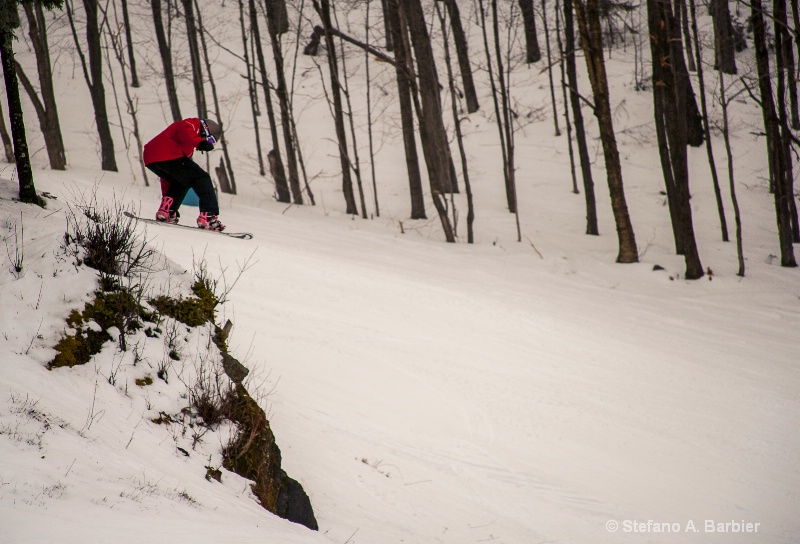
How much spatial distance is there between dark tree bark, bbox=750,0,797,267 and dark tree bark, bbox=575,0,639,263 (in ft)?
9.42

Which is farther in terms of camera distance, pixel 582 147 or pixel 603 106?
pixel 582 147

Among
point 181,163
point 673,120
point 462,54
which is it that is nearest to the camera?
point 181,163

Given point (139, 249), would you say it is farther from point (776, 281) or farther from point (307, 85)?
point (307, 85)

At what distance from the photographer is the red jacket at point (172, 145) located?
8.01 metres

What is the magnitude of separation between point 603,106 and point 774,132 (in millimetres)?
3740

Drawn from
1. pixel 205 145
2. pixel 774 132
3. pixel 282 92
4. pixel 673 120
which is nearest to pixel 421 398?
pixel 205 145

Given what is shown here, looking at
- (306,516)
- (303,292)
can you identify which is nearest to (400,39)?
(303,292)

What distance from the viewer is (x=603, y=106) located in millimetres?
12023

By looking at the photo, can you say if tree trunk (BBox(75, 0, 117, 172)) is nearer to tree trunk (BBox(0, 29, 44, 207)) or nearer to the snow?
the snow

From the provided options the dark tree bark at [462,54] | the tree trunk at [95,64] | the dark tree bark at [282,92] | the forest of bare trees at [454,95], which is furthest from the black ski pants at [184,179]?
the dark tree bark at [462,54]

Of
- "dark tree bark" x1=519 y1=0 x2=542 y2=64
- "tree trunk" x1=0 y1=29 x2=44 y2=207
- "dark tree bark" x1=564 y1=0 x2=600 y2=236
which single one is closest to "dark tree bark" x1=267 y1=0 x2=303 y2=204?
"dark tree bark" x1=564 y1=0 x2=600 y2=236

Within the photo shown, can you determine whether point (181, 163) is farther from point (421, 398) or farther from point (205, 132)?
point (421, 398)

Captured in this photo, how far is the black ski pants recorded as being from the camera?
830 centimetres

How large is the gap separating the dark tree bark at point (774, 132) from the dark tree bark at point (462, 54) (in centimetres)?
918
